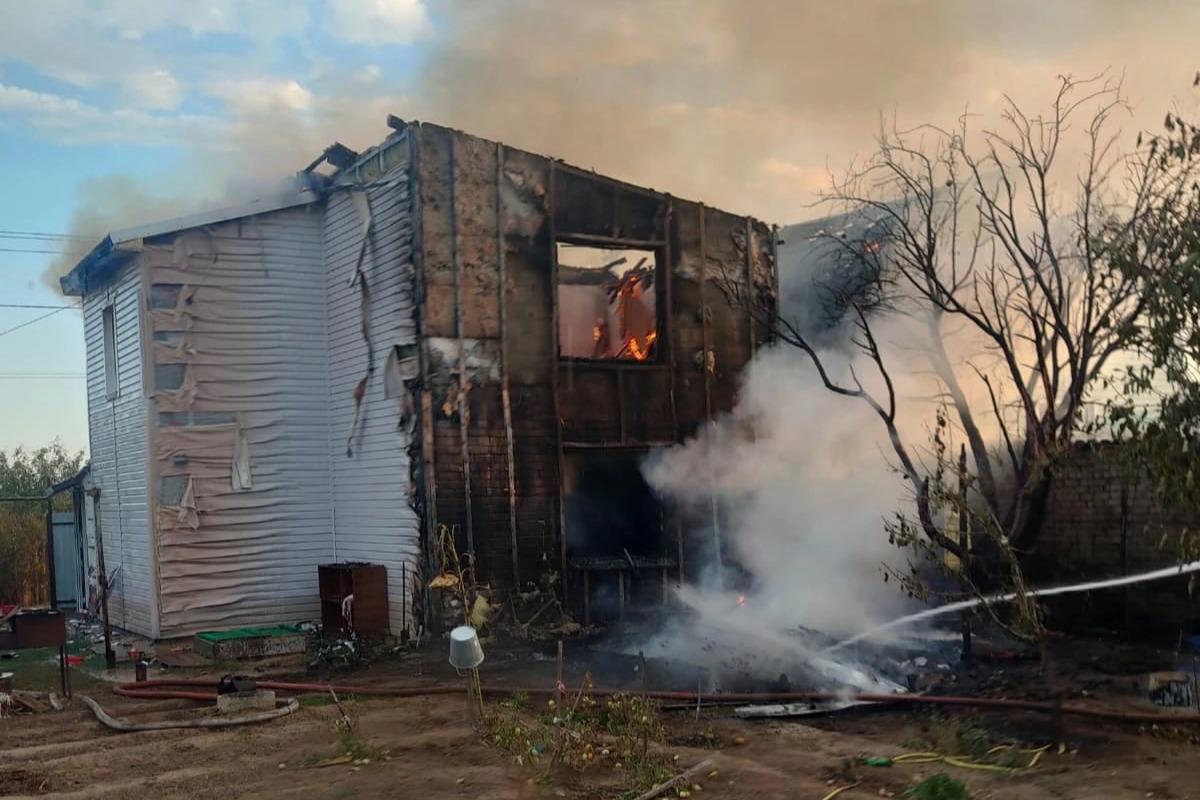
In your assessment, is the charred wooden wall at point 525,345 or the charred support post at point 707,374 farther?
the charred support post at point 707,374

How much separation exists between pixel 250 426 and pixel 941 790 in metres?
10.4

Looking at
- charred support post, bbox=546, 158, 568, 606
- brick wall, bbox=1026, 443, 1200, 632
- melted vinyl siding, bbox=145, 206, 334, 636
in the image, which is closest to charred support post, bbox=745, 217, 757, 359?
charred support post, bbox=546, 158, 568, 606

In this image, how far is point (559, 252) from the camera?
13344mm

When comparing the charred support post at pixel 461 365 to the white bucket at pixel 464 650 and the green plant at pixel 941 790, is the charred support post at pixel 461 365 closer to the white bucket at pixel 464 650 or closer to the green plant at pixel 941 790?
the white bucket at pixel 464 650

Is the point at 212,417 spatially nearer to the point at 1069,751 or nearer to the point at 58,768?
the point at 58,768

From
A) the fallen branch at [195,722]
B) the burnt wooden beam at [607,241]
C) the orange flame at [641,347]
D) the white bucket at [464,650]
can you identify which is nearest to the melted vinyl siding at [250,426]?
the burnt wooden beam at [607,241]

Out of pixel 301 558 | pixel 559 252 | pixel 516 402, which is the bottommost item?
pixel 301 558

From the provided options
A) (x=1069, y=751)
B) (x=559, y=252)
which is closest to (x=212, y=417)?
(x=559, y=252)

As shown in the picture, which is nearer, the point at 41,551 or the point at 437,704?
the point at 437,704

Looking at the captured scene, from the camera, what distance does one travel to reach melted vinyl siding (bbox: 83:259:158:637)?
13.2m

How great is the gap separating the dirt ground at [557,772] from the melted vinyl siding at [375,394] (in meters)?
3.86

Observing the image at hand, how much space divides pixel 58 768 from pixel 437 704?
2.94 m

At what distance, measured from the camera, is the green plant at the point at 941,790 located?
5.14m

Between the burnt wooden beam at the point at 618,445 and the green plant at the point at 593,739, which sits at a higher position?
the burnt wooden beam at the point at 618,445
